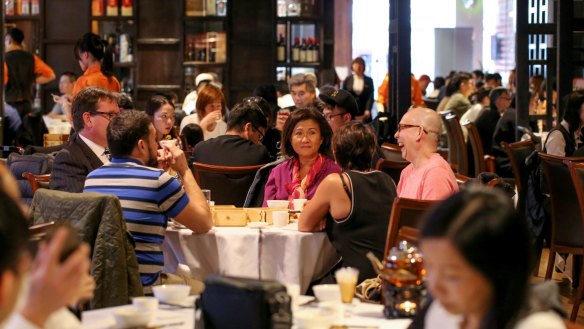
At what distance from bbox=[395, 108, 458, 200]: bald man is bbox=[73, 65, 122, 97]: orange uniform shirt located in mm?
3382

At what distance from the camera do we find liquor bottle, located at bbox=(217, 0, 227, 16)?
14.9 meters

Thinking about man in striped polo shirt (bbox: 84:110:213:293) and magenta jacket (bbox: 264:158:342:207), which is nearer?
man in striped polo shirt (bbox: 84:110:213:293)

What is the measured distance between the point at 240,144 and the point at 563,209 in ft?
6.34

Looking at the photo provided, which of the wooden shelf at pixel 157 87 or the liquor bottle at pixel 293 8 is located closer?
the wooden shelf at pixel 157 87

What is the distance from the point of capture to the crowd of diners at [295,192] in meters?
2.10

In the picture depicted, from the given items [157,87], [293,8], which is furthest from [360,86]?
[157,87]

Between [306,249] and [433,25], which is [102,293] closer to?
[306,249]

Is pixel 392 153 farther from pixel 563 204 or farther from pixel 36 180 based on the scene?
pixel 36 180

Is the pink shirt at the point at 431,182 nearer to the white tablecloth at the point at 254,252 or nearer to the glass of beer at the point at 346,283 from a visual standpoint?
the white tablecloth at the point at 254,252

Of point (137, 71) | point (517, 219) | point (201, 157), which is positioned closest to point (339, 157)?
point (201, 157)

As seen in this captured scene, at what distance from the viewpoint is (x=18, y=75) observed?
12.5 m

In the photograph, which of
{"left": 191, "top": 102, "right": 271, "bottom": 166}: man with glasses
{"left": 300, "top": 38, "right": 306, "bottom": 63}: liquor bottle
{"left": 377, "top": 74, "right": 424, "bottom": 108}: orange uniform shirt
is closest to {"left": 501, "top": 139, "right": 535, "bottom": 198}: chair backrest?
{"left": 191, "top": 102, "right": 271, "bottom": 166}: man with glasses

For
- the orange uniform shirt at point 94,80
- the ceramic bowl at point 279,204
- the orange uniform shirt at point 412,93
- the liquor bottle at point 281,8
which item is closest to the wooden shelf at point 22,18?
the liquor bottle at point 281,8

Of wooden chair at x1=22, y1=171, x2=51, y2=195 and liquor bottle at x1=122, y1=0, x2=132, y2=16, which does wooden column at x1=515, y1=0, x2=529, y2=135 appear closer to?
wooden chair at x1=22, y1=171, x2=51, y2=195
